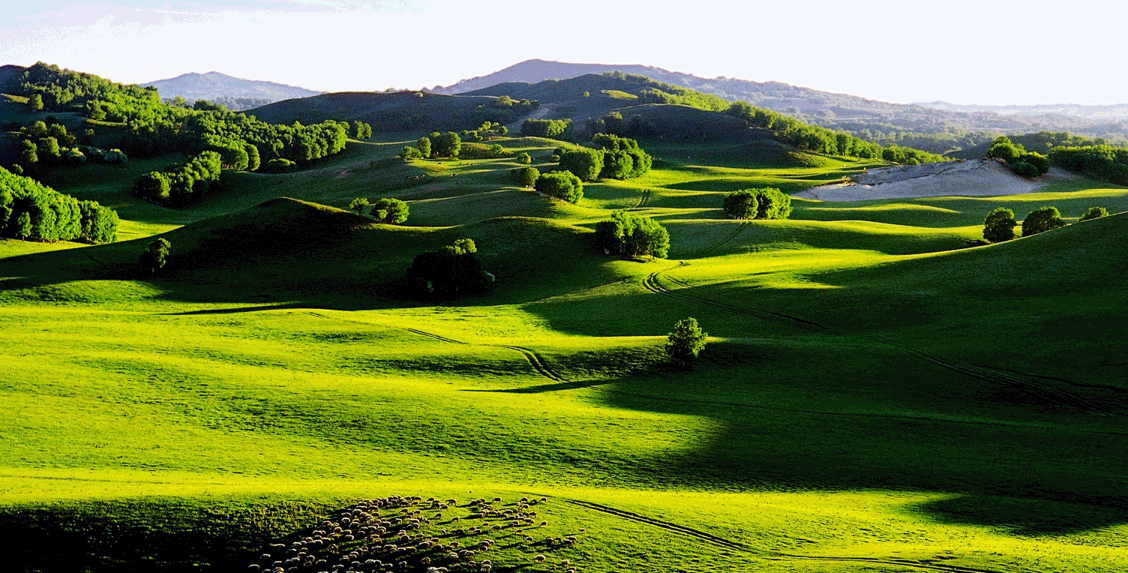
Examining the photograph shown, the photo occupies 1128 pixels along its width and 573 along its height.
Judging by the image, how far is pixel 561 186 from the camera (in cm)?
13125

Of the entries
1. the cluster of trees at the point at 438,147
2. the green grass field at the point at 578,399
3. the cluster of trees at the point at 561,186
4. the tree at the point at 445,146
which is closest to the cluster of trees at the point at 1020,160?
the green grass field at the point at 578,399

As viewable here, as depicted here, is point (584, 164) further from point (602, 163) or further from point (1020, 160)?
point (1020, 160)

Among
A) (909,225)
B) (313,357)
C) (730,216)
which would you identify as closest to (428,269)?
(313,357)

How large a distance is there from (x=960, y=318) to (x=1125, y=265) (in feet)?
56.4

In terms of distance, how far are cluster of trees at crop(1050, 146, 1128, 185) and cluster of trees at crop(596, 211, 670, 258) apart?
11648cm

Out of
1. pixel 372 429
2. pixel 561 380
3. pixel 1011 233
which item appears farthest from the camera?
pixel 1011 233

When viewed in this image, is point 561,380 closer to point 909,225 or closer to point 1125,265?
point 1125,265

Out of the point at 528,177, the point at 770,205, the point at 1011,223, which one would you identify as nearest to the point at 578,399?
the point at 1011,223

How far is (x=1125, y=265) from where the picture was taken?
2618 inches

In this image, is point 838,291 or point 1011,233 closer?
point 838,291

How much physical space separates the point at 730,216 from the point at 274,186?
316ft

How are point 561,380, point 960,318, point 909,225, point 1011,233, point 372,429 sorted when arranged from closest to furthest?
point 372,429 < point 561,380 < point 960,318 < point 1011,233 < point 909,225

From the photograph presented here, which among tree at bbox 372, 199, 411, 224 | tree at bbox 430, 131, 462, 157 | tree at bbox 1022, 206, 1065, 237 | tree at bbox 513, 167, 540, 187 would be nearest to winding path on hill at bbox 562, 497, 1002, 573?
tree at bbox 372, 199, 411, 224

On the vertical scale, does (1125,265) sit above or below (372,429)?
above
